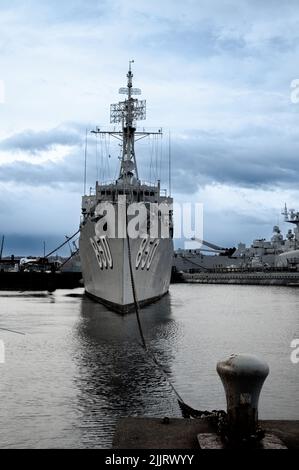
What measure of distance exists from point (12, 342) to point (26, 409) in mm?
10418

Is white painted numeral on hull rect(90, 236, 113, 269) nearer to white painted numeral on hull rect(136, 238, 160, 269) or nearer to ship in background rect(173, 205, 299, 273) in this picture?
white painted numeral on hull rect(136, 238, 160, 269)

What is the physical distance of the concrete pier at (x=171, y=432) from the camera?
630 cm

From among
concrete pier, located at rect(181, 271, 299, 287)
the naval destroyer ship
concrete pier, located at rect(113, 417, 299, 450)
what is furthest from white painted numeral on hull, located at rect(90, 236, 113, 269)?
concrete pier, located at rect(181, 271, 299, 287)

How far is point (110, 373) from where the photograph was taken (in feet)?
47.8

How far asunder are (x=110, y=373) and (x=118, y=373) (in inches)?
8.7

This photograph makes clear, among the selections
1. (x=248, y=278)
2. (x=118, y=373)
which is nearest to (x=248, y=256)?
(x=248, y=278)

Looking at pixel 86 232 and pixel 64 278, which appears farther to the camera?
pixel 64 278

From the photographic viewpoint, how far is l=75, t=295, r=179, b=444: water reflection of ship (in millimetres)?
10766

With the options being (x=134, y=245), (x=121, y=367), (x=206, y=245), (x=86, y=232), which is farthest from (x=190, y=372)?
(x=206, y=245)

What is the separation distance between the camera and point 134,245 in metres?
30.0

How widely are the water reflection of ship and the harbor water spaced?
23 millimetres

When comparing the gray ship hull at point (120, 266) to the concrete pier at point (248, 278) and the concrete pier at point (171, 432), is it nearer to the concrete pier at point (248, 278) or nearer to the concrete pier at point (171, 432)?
the concrete pier at point (171, 432)

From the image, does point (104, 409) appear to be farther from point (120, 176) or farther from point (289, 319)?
point (120, 176)

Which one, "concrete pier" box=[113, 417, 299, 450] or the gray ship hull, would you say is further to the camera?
the gray ship hull
